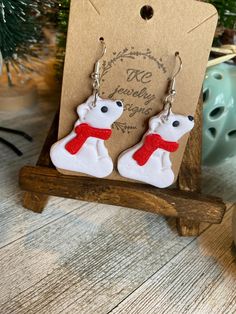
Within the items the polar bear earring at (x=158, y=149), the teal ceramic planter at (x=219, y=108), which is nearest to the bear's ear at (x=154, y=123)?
the polar bear earring at (x=158, y=149)

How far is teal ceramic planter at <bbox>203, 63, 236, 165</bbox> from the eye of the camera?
590 millimetres

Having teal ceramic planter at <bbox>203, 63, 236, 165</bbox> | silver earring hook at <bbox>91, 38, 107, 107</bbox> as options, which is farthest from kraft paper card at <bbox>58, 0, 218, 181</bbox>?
teal ceramic planter at <bbox>203, 63, 236, 165</bbox>

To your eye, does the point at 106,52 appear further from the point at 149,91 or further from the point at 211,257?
the point at 211,257

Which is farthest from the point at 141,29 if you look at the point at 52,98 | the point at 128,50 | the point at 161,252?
the point at 52,98

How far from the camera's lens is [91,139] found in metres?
0.47

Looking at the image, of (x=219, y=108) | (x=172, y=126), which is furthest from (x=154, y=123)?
(x=219, y=108)

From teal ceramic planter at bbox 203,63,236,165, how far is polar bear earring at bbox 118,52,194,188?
153 millimetres

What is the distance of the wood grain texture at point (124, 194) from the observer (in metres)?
0.49

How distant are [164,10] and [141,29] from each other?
0.11 ft

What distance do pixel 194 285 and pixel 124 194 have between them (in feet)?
0.46

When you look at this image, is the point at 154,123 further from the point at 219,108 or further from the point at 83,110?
the point at 219,108

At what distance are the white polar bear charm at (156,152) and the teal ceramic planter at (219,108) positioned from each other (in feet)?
0.51

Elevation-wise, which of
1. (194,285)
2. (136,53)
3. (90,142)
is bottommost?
(194,285)

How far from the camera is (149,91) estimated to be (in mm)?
463
